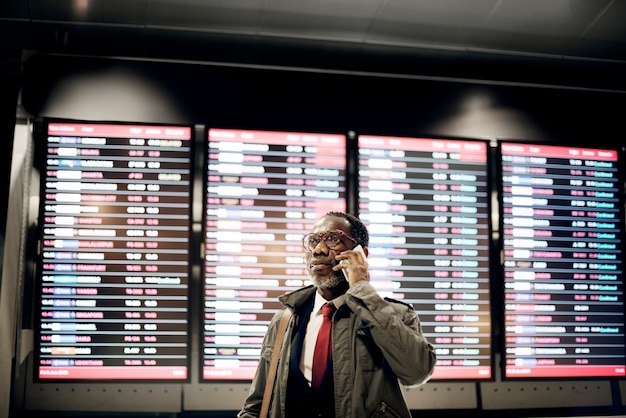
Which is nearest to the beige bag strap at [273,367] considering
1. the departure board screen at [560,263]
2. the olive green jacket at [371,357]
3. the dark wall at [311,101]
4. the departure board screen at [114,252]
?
the olive green jacket at [371,357]

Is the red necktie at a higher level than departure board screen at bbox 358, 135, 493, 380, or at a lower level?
lower

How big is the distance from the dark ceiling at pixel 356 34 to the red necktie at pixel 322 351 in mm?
2378

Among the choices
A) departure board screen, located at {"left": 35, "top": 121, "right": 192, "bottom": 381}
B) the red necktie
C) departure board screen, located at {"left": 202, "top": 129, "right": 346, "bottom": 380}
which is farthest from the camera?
departure board screen, located at {"left": 202, "top": 129, "right": 346, "bottom": 380}

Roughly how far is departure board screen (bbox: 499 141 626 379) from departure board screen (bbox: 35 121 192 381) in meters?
2.43

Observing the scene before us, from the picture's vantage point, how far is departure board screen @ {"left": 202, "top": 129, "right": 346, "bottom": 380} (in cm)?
413

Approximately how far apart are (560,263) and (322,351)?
8.53 feet

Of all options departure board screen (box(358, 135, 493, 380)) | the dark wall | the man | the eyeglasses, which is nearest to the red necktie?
the man

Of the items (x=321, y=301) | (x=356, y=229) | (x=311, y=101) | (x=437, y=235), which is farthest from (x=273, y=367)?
(x=311, y=101)

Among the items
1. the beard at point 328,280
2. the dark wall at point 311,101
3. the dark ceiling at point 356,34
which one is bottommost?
the beard at point 328,280

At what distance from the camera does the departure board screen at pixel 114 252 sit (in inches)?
157

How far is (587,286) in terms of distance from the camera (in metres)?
4.54

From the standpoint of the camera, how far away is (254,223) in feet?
14.0

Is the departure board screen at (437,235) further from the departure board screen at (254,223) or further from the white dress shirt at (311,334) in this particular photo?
the white dress shirt at (311,334)

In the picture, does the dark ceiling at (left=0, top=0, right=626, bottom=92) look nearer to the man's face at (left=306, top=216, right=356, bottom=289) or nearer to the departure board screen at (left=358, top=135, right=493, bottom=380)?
the departure board screen at (left=358, top=135, right=493, bottom=380)
